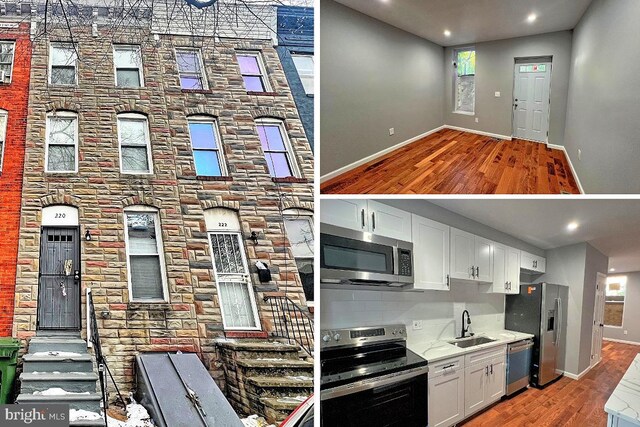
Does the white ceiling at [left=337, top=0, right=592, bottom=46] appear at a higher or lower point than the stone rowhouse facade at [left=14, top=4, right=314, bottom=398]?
higher

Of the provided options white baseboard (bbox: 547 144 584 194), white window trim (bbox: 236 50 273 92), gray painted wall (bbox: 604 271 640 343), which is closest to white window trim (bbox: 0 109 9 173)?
white window trim (bbox: 236 50 273 92)

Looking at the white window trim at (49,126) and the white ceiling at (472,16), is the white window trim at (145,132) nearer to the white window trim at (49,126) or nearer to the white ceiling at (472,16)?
the white window trim at (49,126)

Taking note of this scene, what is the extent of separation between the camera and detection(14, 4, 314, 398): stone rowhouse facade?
55.2 inches

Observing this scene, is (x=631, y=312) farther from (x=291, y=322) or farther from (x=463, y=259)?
(x=291, y=322)

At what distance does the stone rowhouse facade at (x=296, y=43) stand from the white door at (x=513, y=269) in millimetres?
1146

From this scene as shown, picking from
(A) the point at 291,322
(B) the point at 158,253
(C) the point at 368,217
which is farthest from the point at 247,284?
(C) the point at 368,217

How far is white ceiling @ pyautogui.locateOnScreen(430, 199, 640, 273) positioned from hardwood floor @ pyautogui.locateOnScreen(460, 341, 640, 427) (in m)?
0.39

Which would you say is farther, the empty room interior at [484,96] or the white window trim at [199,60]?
the empty room interior at [484,96]

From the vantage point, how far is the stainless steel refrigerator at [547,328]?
65.9 inches

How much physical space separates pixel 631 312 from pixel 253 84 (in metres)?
1.95

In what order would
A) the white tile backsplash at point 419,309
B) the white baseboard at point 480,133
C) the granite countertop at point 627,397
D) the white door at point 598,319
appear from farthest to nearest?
the white baseboard at point 480,133
the white tile backsplash at point 419,309
the white door at point 598,319
the granite countertop at point 627,397

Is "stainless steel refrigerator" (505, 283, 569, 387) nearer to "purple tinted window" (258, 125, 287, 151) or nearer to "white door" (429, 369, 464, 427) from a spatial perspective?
"white door" (429, 369, 464, 427)

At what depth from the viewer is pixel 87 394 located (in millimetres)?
1385

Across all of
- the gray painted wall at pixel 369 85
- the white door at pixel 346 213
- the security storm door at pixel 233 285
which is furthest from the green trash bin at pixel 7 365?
the gray painted wall at pixel 369 85
